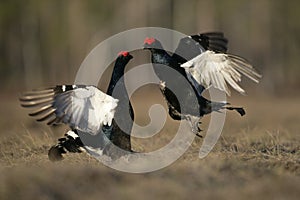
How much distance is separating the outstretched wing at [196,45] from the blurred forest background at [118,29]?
26819 millimetres

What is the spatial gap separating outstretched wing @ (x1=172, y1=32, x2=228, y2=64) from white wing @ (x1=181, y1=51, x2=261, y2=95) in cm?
15

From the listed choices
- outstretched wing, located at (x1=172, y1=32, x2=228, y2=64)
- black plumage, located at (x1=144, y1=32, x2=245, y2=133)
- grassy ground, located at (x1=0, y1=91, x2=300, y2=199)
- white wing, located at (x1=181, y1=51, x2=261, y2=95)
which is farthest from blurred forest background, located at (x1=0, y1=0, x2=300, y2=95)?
grassy ground, located at (x1=0, y1=91, x2=300, y2=199)

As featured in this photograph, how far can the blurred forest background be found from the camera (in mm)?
37609

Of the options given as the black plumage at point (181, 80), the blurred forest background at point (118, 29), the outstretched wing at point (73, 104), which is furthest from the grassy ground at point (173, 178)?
the blurred forest background at point (118, 29)

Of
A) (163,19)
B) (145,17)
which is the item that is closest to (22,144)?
(145,17)

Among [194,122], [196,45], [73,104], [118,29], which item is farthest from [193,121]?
[118,29]

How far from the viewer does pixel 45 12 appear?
40.2 meters

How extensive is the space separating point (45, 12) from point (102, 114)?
34.5m

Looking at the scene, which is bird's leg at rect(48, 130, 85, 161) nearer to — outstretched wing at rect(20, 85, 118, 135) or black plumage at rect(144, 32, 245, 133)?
outstretched wing at rect(20, 85, 118, 135)

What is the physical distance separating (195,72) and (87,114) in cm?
149

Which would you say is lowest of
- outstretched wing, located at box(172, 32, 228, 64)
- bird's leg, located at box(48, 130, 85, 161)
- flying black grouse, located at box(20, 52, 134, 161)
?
bird's leg, located at box(48, 130, 85, 161)

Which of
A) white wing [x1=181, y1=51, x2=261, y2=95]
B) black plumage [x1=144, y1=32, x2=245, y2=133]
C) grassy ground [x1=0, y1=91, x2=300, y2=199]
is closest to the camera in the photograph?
grassy ground [x1=0, y1=91, x2=300, y2=199]

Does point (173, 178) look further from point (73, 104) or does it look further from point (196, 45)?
point (196, 45)

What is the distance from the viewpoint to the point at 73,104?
654 centimetres
